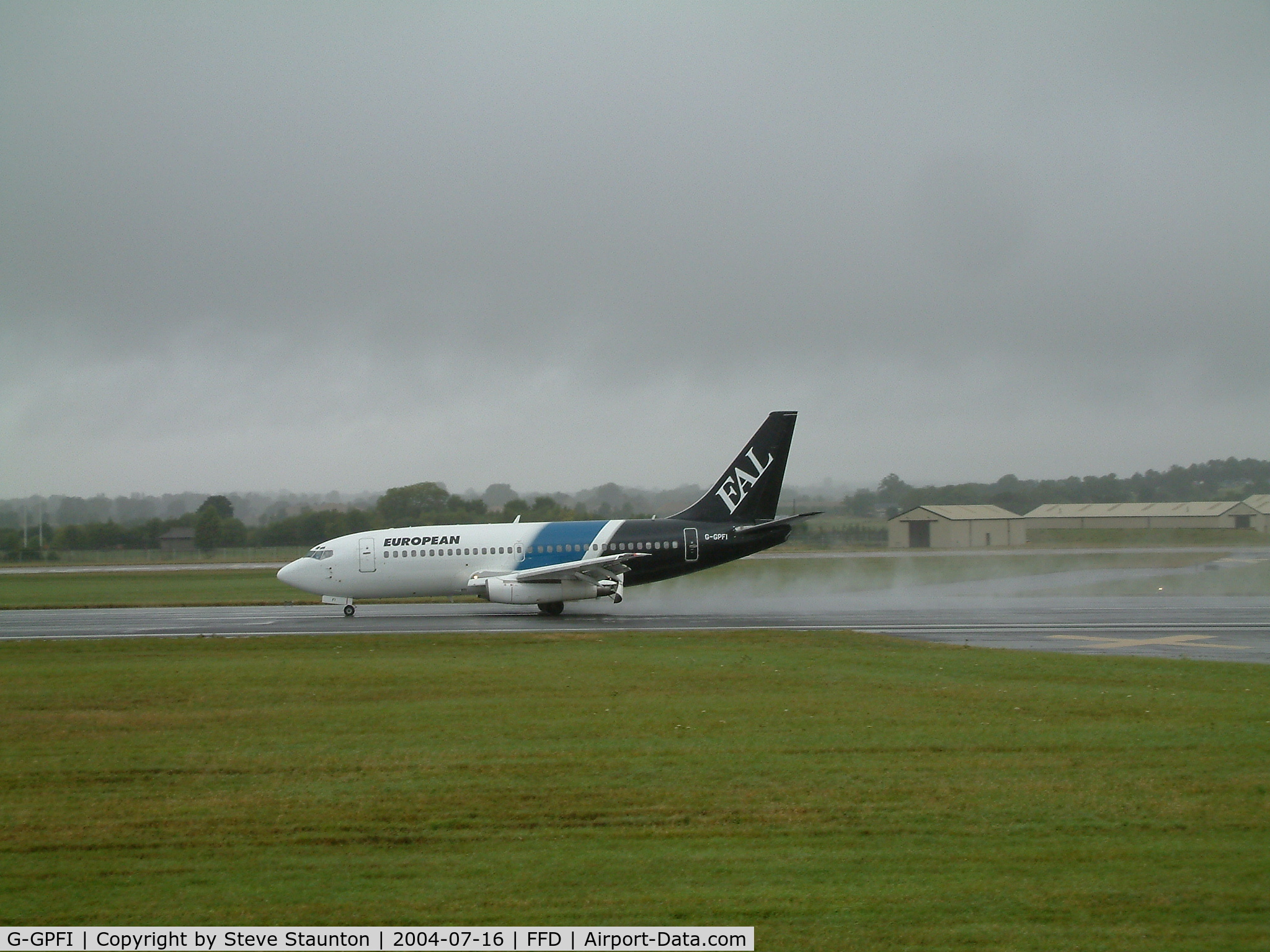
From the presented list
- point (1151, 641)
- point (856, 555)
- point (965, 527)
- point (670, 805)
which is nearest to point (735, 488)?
point (1151, 641)

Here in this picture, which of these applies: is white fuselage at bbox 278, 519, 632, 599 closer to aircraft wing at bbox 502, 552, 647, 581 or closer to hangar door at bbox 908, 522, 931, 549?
aircraft wing at bbox 502, 552, 647, 581

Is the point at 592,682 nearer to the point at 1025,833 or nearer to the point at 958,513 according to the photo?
the point at 1025,833

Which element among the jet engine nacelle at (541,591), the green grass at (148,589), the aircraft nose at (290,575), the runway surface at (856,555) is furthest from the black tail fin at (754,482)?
the runway surface at (856,555)

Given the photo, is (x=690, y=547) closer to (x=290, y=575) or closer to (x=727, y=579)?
(x=290, y=575)

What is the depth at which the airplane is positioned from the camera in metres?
34.7

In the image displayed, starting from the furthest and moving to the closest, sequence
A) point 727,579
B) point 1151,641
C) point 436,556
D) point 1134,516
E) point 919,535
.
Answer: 1. point 919,535
2. point 1134,516
3. point 727,579
4. point 436,556
5. point 1151,641

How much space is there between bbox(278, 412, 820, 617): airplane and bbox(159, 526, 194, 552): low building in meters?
40.0

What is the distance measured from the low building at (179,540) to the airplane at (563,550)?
1574 inches

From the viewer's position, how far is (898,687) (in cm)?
1741

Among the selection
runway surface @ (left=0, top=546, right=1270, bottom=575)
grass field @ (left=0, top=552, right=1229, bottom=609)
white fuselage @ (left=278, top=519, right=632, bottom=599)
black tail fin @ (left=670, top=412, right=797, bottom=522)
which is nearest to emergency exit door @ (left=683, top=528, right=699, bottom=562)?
black tail fin @ (left=670, top=412, right=797, bottom=522)

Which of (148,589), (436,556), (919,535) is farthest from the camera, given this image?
(919,535)

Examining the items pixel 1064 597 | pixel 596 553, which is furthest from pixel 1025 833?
pixel 1064 597

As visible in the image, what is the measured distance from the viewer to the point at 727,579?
167 ft

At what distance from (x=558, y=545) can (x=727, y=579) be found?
56.1ft
